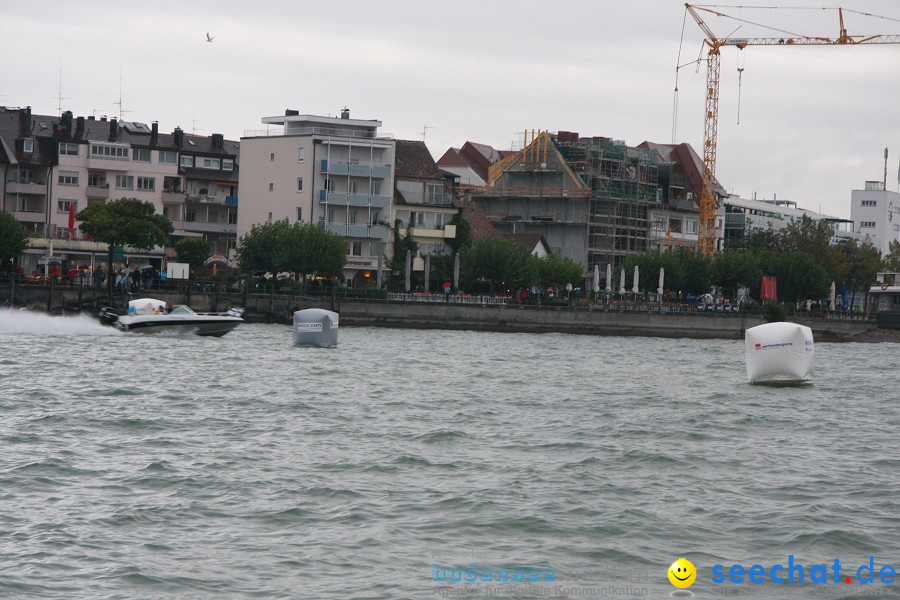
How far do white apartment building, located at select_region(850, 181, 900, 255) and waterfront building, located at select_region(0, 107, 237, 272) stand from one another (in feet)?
361

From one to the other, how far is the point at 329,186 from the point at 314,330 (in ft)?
160

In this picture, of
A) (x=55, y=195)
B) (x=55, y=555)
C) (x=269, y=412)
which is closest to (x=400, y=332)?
(x=55, y=195)

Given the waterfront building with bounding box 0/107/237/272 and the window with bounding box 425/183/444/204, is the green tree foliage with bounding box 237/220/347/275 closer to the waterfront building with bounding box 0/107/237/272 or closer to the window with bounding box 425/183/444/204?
the waterfront building with bounding box 0/107/237/272

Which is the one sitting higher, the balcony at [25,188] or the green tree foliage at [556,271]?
the balcony at [25,188]

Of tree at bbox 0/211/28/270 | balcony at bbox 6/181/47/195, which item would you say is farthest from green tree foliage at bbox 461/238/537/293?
balcony at bbox 6/181/47/195

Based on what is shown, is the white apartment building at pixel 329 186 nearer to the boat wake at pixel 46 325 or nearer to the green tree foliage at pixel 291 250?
the green tree foliage at pixel 291 250

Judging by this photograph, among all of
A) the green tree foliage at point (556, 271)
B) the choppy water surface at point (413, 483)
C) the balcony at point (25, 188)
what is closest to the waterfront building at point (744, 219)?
the green tree foliage at point (556, 271)

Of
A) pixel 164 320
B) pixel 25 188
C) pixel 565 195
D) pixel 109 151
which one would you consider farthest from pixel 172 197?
pixel 164 320

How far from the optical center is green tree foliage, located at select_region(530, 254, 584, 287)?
3821 inches

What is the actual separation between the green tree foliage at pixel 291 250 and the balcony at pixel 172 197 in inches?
749

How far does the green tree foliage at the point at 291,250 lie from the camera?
81250 mm

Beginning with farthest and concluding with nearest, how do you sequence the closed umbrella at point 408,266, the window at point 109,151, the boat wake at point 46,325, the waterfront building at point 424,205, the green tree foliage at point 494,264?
the waterfront building at point 424,205
the window at point 109,151
the green tree foliage at point 494,264
the closed umbrella at point 408,266
the boat wake at point 46,325

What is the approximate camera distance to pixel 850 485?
19.5 meters

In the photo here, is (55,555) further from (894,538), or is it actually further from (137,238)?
(137,238)
